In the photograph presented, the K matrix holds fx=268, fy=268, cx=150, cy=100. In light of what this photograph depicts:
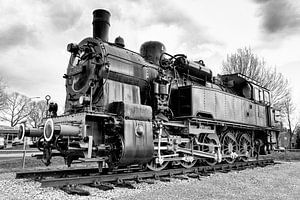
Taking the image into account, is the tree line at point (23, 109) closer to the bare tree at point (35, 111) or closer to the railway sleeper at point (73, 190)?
the bare tree at point (35, 111)

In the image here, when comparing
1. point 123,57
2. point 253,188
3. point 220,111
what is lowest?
point 253,188

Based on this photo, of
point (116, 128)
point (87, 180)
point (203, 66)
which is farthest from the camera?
point (203, 66)

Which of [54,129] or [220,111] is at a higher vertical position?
[220,111]

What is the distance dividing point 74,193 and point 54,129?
151 cm

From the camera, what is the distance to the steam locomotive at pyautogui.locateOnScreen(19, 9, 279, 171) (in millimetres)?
7059

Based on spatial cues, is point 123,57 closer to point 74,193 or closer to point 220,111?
point 74,193

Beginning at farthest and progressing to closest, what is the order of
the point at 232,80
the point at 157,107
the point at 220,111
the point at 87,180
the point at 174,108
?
the point at 232,80
the point at 220,111
the point at 174,108
the point at 157,107
the point at 87,180

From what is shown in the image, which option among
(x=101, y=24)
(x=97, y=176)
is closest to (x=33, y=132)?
(x=97, y=176)

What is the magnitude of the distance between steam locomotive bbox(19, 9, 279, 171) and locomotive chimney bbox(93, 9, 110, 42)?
32mm

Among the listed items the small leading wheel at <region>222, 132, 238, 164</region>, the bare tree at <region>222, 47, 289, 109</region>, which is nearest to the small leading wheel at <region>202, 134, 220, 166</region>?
the small leading wheel at <region>222, 132, 238, 164</region>

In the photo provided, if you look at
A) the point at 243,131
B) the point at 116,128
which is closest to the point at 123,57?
the point at 116,128

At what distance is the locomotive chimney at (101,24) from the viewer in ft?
28.1

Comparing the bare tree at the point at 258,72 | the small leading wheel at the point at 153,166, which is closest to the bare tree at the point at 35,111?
the bare tree at the point at 258,72

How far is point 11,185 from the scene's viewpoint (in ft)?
23.2
